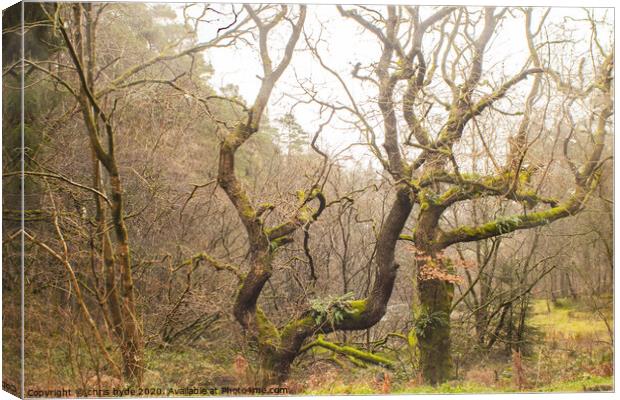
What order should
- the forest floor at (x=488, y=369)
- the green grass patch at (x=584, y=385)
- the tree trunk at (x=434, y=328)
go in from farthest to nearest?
the tree trunk at (x=434, y=328), the green grass patch at (x=584, y=385), the forest floor at (x=488, y=369)

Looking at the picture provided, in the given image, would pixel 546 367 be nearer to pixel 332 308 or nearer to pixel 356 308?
pixel 356 308

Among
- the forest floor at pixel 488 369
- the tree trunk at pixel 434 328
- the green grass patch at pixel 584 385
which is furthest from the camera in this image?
the tree trunk at pixel 434 328

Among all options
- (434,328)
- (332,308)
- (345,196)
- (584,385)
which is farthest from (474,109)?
(584,385)

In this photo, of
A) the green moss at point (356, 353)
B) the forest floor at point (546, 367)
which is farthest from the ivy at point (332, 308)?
the forest floor at point (546, 367)

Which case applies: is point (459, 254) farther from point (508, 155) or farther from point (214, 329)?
point (214, 329)

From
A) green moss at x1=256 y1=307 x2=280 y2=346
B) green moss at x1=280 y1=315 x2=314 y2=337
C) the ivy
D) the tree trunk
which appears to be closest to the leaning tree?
the tree trunk

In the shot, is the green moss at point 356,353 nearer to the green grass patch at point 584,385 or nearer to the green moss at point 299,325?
the green moss at point 299,325

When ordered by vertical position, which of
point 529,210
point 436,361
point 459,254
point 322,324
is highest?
point 529,210

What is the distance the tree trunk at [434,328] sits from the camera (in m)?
6.17

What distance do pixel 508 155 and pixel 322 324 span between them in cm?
257

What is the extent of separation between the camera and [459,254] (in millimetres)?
6320

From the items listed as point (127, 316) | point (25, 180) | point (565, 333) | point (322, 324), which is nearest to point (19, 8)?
point (25, 180)

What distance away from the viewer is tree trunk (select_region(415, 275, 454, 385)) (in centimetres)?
617

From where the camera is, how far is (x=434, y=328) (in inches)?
247
